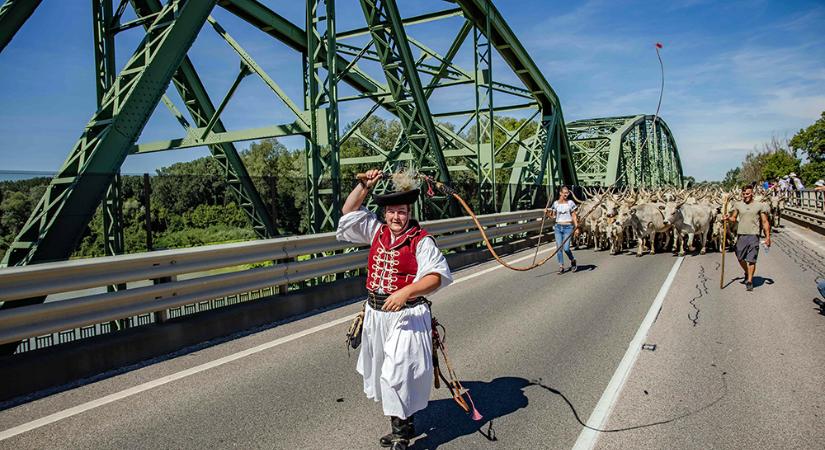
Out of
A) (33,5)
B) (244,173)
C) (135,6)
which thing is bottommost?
(244,173)

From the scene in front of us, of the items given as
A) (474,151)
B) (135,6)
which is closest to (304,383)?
(135,6)

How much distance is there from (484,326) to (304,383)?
3049 mm

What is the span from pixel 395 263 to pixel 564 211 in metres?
10.3

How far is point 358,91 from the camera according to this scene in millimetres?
22031

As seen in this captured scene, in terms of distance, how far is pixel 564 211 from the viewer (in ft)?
44.9

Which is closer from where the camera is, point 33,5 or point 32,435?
point 32,435

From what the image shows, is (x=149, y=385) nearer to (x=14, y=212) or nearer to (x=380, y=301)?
(x=380, y=301)

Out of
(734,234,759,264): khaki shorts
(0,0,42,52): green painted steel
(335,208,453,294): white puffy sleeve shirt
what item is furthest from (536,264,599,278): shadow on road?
(0,0,42,52): green painted steel

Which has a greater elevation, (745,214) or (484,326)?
(745,214)

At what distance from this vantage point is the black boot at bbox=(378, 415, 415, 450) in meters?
3.95

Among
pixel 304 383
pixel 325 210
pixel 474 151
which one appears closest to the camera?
pixel 304 383

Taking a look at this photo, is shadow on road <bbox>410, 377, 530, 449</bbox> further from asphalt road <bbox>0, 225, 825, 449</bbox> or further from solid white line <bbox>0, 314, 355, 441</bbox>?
solid white line <bbox>0, 314, 355, 441</bbox>

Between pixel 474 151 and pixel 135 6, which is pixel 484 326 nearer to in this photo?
pixel 135 6

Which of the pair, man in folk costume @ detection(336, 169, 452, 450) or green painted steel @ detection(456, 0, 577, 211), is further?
green painted steel @ detection(456, 0, 577, 211)
